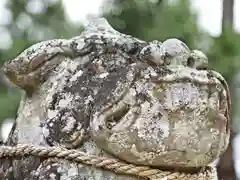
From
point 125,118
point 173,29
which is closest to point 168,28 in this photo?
point 173,29

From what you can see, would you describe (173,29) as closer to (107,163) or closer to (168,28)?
(168,28)

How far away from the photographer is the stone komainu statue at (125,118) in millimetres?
1004

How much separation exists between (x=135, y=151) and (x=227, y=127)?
0.17 meters

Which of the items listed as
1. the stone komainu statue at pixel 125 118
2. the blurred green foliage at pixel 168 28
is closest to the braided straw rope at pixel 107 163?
the stone komainu statue at pixel 125 118

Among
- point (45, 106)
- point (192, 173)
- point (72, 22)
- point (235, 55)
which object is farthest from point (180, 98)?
point (72, 22)

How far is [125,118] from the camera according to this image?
101 centimetres

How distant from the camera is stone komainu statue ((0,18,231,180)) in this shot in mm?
1004

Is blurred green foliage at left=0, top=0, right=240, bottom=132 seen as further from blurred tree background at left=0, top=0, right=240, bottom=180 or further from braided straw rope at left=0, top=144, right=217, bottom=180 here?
braided straw rope at left=0, top=144, right=217, bottom=180

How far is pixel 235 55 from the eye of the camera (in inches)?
121

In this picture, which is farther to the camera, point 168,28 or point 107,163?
point 168,28

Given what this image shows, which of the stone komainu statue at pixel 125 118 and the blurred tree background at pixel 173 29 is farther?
the blurred tree background at pixel 173 29

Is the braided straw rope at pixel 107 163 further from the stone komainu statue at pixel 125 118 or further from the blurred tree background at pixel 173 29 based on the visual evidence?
the blurred tree background at pixel 173 29

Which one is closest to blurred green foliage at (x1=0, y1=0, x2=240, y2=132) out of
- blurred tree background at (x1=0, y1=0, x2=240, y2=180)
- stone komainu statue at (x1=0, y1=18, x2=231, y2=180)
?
blurred tree background at (x1=0, y1=0, x2=240, y2=180)

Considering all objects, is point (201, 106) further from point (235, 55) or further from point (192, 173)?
point (235, 55)
